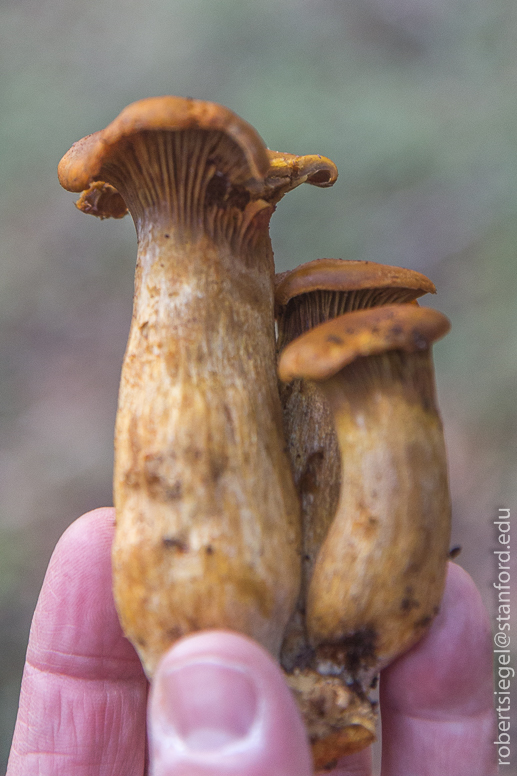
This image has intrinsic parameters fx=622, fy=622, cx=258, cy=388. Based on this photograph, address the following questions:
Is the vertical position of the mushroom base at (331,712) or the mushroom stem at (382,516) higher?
the mushroom stem at (382,516)

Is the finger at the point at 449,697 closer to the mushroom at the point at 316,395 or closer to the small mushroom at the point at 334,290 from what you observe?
the mushroom at the point at 316,395

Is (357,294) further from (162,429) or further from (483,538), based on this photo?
(483,538)

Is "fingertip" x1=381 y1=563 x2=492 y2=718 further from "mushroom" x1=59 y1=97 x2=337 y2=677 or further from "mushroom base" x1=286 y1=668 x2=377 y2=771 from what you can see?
"mushroom" x1=59 y1=97 x2=337 y2=677

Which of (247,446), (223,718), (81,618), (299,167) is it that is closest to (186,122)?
(299,167)

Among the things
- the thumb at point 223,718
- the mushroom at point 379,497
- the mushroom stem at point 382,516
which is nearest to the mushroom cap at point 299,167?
the mushroom at point 379,497

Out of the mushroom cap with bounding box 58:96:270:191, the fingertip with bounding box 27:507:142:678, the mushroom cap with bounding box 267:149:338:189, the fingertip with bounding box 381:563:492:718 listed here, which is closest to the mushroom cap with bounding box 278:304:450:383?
the mushroom cap with bounding box 58:96:270:191
